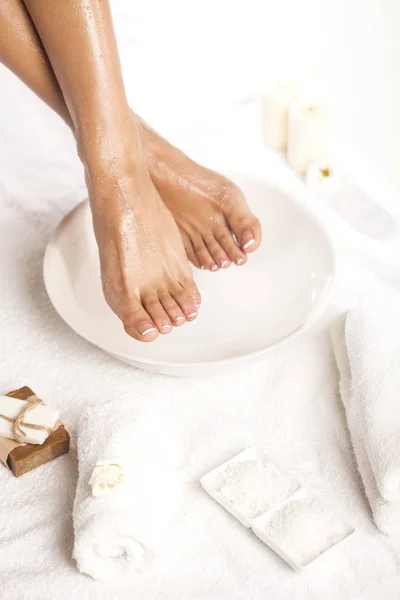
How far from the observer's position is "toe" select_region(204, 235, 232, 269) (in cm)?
148

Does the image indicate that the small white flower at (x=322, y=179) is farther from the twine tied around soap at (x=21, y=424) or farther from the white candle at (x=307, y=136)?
the twine tied around soap at (x=21, y=424)

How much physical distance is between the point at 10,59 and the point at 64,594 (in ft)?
2.73

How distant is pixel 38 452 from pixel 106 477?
19cm

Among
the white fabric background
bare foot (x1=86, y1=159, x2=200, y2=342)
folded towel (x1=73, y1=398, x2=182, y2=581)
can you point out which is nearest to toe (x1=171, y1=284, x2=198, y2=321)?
bare foot (x1=86, y1=159, x2=200, y2=342)

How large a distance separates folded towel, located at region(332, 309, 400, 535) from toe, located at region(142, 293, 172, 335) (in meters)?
0.28

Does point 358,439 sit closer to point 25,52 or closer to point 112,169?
point 112,169

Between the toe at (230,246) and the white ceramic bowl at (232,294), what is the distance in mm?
71

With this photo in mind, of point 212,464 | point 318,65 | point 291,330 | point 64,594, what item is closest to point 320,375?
point 291,330

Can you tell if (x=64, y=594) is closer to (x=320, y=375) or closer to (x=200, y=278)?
(x=320, y=375)

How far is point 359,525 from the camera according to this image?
112 centimetres

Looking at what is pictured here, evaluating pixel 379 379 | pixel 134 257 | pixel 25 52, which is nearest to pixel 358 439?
pixel 379 379

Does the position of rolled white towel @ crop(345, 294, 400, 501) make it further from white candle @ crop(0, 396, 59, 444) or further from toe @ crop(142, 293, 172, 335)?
white candle @ crop(0, 396, 59, 444)

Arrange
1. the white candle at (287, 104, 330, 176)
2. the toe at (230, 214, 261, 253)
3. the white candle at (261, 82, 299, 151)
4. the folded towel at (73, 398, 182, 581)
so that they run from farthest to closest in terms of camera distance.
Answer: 1. the white candle at (261, 82, 299, 151)
2. the white candle at (287, 104, 330, 176)
3. the toe at (230, 214, 261, 253)
4. the folded towel at (73, 398, 182, 581)

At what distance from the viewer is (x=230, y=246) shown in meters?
1.49
